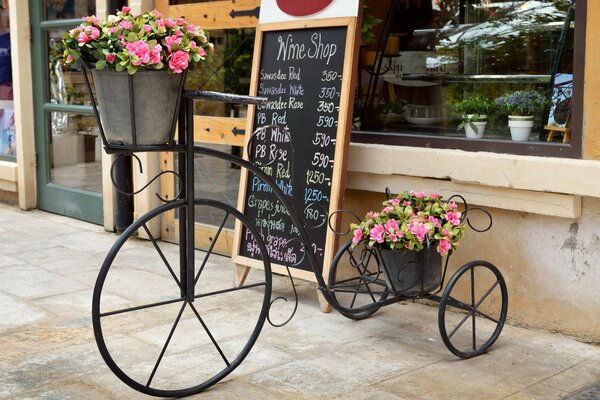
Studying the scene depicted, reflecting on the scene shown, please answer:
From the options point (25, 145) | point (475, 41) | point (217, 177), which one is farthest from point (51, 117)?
point (475, 41)

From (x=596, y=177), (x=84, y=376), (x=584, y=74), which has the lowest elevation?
(x=84, y=376)

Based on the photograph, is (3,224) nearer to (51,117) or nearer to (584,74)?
(51,117)

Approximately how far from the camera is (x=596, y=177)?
4043 mm

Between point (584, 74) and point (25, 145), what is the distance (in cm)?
546

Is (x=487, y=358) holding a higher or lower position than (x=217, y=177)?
lower

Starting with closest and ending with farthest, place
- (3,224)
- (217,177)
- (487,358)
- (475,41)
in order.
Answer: (487,358)
(475,41)
(217,177)
(3,224)

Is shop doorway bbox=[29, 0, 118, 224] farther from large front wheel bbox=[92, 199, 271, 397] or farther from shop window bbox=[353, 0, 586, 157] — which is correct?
shop window bbox=[353, 0, 586, 157]

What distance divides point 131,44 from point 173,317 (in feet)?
6.30

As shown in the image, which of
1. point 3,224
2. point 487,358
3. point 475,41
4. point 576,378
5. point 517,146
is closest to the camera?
point 576,378

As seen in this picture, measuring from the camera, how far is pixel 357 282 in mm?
5191

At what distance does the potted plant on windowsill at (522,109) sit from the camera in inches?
178

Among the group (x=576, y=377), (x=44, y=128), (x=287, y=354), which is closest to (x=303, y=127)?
(x=287, y=354)

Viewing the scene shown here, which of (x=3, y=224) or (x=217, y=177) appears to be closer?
(x=217, y=177)

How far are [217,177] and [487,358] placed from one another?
283 cm
